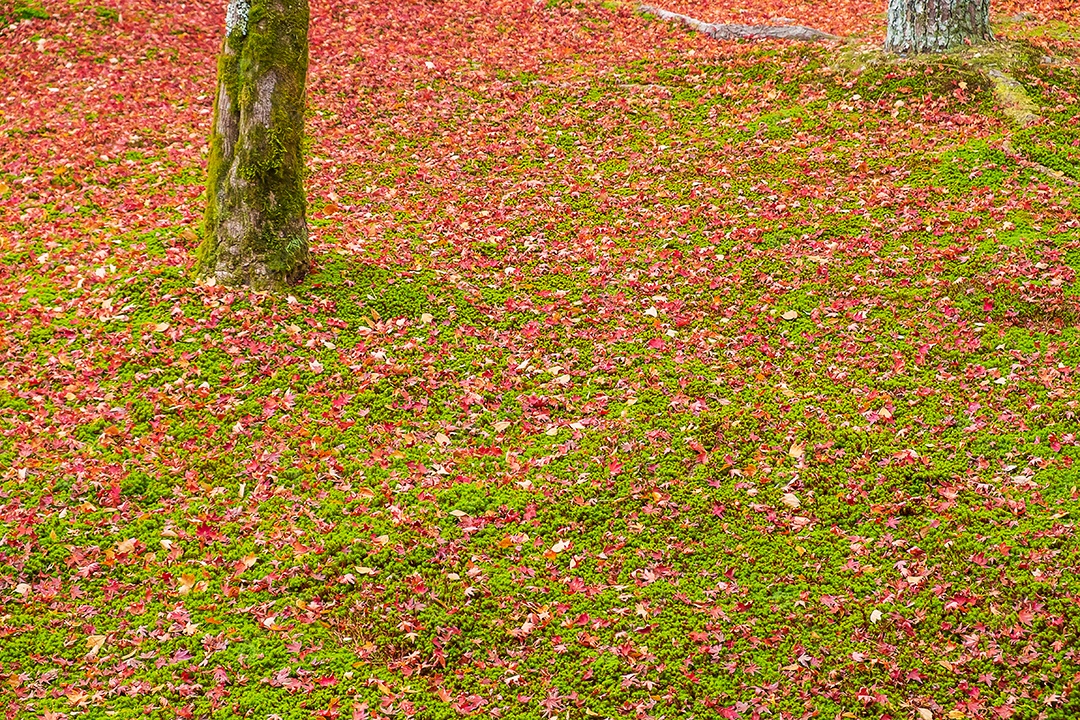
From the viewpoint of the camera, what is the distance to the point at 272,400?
6.68 m

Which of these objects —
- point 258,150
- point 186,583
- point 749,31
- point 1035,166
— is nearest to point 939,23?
point 1035,166

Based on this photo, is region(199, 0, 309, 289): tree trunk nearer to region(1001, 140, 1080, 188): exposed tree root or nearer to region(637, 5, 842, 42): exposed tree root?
region(1001, 140, 1080, 188): exposed tree root

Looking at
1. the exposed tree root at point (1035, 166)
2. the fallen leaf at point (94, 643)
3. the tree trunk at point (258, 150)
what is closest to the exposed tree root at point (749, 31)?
the exposed tree root at point (1035, 166)

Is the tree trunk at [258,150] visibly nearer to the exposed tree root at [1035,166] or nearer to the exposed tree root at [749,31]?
the exposed tree root at [1035,166]

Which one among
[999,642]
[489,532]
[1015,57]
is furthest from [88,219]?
[1015,57]

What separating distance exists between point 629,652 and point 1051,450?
348cm

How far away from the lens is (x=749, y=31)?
13.5 metres

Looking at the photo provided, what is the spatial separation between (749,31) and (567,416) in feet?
30.4

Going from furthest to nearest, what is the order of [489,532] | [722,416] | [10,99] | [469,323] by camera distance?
[10,99]
[469,323]
[722,416]
[489,532]

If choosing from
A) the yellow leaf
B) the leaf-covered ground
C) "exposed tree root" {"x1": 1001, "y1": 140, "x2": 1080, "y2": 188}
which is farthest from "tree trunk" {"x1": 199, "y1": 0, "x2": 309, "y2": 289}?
"exposed tree root" {"x1": 1001, "y1": 140, "x2": 1080, "y2": 188}

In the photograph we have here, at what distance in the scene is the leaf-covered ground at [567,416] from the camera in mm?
4883

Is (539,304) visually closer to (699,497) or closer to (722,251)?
(722,251)

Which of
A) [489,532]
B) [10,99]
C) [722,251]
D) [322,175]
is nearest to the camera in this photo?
[489,532]

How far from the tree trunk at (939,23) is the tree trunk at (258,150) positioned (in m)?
7.62
